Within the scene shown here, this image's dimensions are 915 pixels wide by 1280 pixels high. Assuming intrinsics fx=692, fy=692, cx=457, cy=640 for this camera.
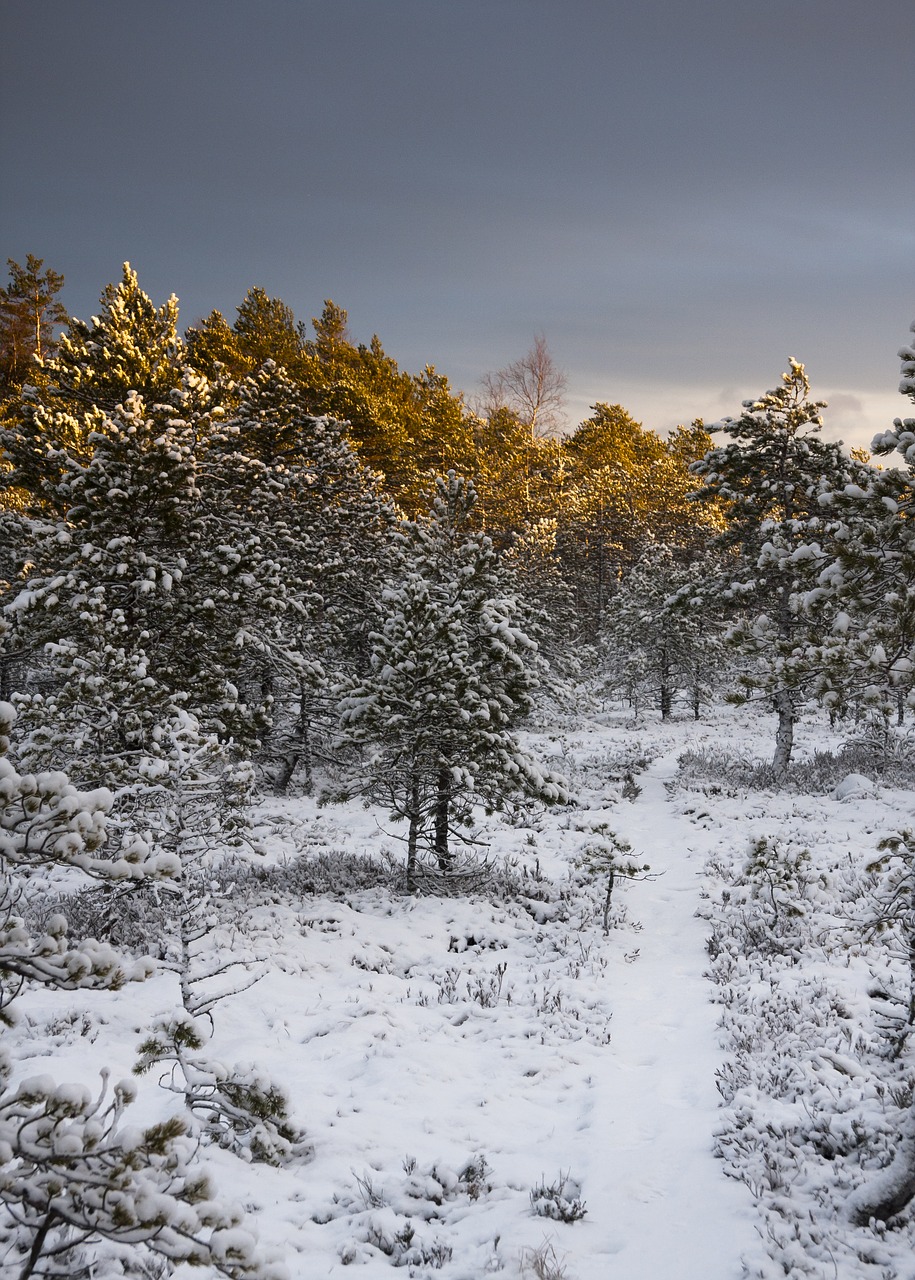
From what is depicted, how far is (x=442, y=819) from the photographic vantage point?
12.9 metres

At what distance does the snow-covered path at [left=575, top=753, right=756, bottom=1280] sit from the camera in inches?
185

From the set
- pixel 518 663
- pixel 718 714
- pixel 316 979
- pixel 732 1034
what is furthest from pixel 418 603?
pixel 718 714

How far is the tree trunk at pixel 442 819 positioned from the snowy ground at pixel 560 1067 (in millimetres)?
1140

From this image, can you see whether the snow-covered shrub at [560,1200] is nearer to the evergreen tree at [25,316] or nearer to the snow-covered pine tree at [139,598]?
the snow-covered pine tree at [139,598]

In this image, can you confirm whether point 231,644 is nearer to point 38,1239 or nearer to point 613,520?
point 38,1239

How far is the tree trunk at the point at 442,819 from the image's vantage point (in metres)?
12.4

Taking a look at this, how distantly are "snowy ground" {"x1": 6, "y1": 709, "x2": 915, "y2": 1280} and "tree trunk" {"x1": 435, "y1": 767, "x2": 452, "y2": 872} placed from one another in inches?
44.9

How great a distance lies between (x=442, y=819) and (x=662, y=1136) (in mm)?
7328

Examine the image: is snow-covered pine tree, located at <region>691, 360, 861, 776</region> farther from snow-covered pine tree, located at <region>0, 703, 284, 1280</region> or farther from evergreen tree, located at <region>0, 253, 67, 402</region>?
evergreen tree, located at <region>0, 253, 67, 402</region>

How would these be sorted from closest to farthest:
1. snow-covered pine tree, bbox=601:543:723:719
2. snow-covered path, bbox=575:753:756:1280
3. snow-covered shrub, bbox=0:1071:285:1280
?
1. snow-covered shrub, bbox=0:1071:285:1280
2. snow-covered path, bbox=575:753:756:1280
3. snow-covered pine tree, bbox=601:543:723:719

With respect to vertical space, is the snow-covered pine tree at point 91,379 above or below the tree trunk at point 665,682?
above

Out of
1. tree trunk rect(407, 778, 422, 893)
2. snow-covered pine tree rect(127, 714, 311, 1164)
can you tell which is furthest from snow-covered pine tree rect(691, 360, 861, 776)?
snow-covered pine tree rect(127, 714, 311, 1164)

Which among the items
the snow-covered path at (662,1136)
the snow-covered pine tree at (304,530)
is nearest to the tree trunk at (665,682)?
the snow-covered pine tree at (304,530)

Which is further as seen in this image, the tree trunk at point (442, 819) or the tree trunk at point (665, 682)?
the tree trunk at point (665, 682)
